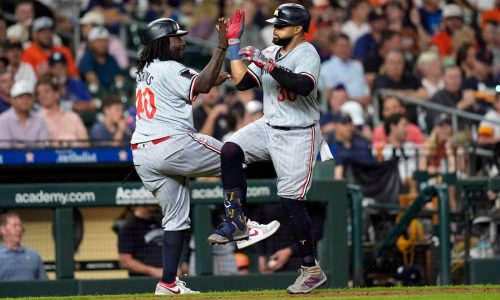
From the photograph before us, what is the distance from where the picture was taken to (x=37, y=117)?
13688 mm

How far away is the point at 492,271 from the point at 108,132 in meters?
4.45

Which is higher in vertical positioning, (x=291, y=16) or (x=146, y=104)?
(x=291, y=16)

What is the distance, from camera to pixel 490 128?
15219mm

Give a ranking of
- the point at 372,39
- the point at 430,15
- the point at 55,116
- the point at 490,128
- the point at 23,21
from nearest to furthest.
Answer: the point at 55,116 → the point at 490,128 → the point at 23,21 → the point at 372,39 → the point at 430,15

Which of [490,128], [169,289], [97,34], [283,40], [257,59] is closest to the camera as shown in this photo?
[257,59]

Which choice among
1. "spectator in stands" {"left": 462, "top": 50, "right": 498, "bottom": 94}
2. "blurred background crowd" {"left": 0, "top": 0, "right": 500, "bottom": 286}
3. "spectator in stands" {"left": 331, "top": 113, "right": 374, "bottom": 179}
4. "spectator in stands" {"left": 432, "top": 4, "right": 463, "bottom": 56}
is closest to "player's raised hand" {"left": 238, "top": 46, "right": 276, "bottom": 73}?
"blurred background crowd" {"left": 0, "top": 0, "right": 500, "bottom": 286}

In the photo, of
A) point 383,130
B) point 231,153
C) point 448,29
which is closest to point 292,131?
point 231,153

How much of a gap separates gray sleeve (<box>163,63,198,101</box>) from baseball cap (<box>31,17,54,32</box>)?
7.28 m

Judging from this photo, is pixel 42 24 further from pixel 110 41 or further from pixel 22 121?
pixel 22 121

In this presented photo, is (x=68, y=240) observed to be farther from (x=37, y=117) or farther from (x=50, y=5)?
(x=50, y=5)

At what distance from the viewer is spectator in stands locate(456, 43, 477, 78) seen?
18.4 m

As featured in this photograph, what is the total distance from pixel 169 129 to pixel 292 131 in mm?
885

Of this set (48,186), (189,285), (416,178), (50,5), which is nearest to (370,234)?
(416,178)

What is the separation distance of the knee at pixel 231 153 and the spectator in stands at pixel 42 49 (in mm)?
7051
